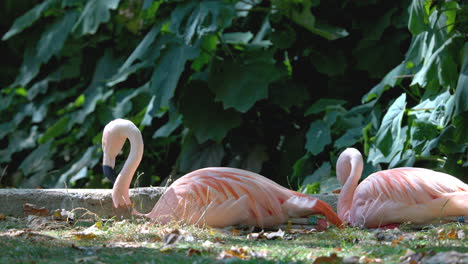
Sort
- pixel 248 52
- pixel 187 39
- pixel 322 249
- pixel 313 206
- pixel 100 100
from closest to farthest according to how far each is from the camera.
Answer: pixel 322 249, pixel 313 206, pixel 187 39, pixel 248 52, pixel 100 100

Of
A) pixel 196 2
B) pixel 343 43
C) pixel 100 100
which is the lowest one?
pixel 100 100

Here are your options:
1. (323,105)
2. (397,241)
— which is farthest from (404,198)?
(323,105)

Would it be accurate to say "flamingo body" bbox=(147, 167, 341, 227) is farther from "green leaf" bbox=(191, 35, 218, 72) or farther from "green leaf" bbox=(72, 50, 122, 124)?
"green leaf" bbox=(72, 50, 122, 124)

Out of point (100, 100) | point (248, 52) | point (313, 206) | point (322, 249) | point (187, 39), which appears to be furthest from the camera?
point (100, 100)

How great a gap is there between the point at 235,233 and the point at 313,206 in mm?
466

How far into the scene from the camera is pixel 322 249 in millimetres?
3150

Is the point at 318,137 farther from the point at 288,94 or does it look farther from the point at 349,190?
the point at 349,190

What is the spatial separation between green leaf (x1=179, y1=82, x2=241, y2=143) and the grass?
236cm

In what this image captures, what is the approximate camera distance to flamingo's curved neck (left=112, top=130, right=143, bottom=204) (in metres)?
4.19

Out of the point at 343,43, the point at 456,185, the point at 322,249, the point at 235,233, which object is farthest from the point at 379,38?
the point at 322,249

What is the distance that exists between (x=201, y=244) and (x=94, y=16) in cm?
406

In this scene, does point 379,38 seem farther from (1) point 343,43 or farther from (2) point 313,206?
(2) point 313,206

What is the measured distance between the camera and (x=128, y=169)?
4.24 meters

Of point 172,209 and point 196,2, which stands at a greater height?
point 196,2
